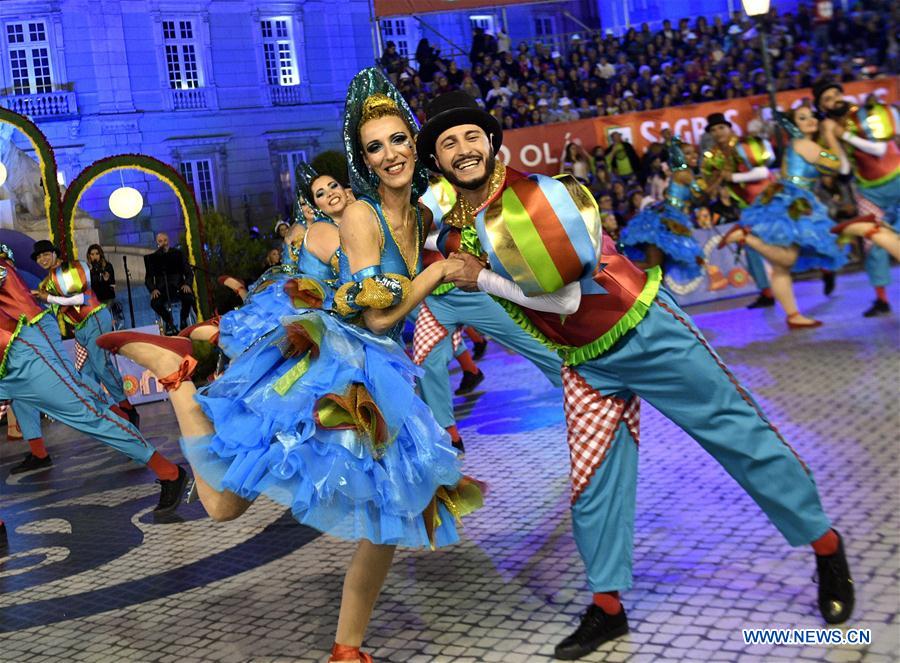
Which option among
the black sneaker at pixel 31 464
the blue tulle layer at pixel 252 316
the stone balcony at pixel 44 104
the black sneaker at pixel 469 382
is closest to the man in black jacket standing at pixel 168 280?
the black sneaker at pixel 31 464

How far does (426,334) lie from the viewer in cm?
644

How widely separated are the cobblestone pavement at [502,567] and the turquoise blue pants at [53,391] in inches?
18.2

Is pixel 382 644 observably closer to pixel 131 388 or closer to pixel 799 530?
pixel 799 530

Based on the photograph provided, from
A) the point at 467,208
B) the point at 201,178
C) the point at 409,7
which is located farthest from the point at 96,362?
the point at 201,178

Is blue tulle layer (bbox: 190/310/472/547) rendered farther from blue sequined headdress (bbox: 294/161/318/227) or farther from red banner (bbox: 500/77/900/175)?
red banner (bbox: 500/77/900/175)

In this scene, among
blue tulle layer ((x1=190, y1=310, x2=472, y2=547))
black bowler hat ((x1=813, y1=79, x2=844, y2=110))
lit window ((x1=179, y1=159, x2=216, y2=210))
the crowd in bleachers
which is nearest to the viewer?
blue tulle layer ((x1=190, y1=310, x2=472, y2=547))

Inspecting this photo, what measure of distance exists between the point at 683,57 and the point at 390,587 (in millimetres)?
15678

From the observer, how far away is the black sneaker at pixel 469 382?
8594mm

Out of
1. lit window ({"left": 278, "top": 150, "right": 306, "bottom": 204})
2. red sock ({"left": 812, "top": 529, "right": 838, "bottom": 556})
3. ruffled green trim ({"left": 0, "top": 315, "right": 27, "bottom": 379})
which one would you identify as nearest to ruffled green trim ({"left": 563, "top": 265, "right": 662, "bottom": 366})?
red sock ({"left": 812, "top": 529, "right": 838, "bottom": 556})

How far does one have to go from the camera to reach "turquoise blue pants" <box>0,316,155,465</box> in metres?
6.33

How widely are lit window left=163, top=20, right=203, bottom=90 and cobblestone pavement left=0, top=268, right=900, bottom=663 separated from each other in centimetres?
1335

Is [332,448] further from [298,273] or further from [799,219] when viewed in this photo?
[799,219]

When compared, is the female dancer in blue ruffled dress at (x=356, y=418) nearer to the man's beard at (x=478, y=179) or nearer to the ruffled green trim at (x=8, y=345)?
the man's beard at (x=478, y=179)

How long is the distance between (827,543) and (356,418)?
63.3 inches
